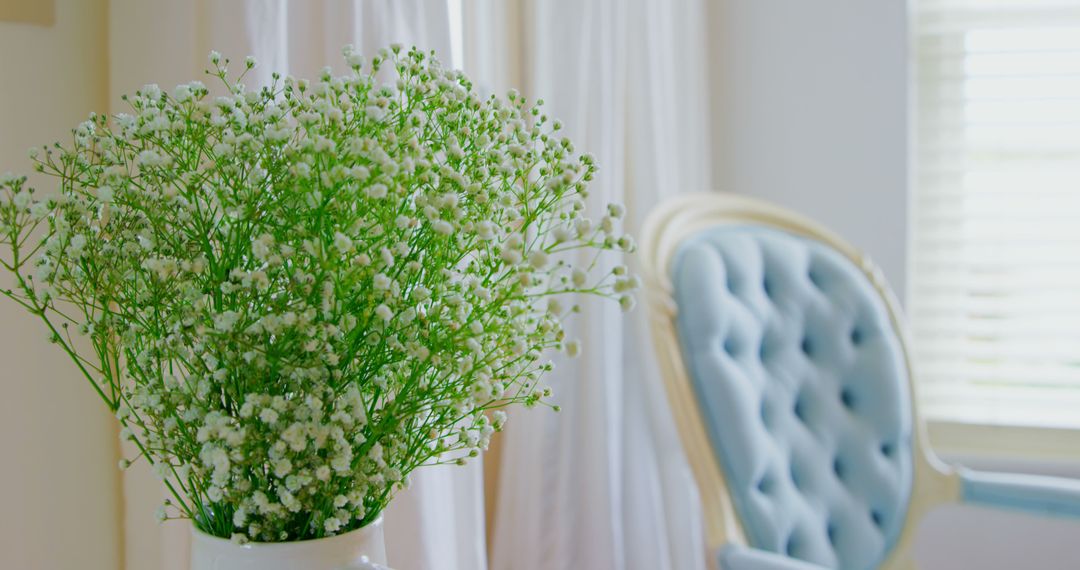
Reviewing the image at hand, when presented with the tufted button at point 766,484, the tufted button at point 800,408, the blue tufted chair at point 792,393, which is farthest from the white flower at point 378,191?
the tufted button at point 800,408

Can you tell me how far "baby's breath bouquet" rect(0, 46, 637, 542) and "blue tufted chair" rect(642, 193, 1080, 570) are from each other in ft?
2.43

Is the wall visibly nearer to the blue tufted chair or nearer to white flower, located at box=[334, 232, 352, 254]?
the blue tufted chair

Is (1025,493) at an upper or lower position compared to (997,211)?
lower

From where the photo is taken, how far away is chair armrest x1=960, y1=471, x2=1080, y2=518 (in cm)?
147

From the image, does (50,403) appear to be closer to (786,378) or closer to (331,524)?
(331,524)

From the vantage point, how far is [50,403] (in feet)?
3.88

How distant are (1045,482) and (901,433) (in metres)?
0.22

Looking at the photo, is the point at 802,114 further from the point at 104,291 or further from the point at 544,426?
the point at 104,291

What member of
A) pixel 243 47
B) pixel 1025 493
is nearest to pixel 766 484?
pixel 1025 493

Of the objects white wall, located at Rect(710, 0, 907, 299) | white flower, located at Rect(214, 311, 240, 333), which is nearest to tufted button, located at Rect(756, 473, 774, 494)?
white flower, located at Rect(214, 311, 240, 333)

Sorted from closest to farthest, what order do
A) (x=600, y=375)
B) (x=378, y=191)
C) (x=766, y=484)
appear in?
(x=378, y=191) → (x=766, y=484) → (x=600, y=375)

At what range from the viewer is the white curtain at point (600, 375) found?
214 cm

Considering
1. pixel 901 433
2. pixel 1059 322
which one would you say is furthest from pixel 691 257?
pixel 1059 322

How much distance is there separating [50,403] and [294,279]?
747mm
